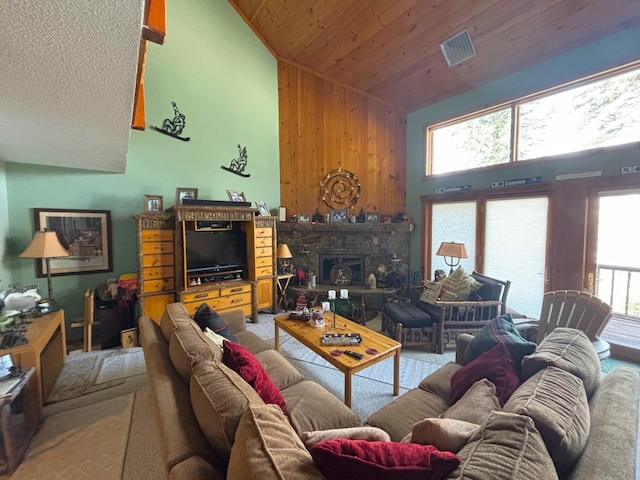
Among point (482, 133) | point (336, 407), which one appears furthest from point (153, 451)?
point (482, 133)

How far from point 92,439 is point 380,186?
5.05 metres

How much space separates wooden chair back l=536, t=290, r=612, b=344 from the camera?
7.61 ft

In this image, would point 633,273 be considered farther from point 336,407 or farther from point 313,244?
point 313,244

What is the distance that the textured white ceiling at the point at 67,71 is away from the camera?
37.6 inches

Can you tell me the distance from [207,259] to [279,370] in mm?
2465

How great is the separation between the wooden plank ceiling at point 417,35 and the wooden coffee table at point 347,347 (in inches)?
151

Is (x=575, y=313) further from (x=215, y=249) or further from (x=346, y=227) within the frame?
(x=215, y=249)

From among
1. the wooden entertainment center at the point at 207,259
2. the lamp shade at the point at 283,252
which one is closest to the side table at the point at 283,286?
the wooden entertainment center at the point at 207,259

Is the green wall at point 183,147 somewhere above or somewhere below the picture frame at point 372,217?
above

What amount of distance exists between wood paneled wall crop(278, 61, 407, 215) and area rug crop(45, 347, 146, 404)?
3154 mm

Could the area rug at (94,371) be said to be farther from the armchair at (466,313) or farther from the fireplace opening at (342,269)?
the armchair at (466,313)

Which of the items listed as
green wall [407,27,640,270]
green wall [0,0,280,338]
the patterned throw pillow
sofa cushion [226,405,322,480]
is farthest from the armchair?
green wall [0,0,280,338]

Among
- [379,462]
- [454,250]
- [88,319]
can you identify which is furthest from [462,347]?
[88,319]

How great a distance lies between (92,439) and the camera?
1.95 m
